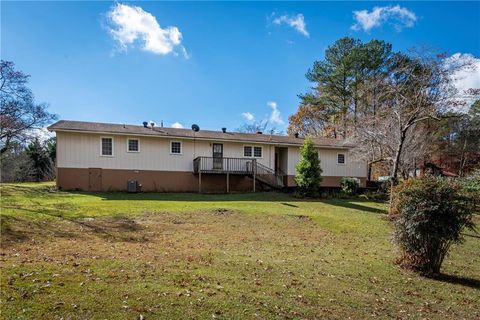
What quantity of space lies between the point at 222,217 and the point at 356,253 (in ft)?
17.7

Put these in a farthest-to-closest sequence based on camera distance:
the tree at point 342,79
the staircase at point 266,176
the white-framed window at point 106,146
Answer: the tree at point 342,79 → the staircase at point 266,176 → the white-framed window at point 106,146

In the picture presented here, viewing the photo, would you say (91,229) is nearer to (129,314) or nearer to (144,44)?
(129,314)

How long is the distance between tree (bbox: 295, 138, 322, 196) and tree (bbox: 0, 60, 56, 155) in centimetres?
1705

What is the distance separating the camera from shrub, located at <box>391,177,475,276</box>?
23.0ft

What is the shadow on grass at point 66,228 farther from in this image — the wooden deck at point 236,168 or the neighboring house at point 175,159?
the wooden deck at point 236,168

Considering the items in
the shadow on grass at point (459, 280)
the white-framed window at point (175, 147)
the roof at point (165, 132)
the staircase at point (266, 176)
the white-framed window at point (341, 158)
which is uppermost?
the roof at point (165, 132)

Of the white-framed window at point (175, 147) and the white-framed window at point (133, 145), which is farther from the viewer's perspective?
the white-framed window at point (175, 147)

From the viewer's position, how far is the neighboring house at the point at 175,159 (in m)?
20.0

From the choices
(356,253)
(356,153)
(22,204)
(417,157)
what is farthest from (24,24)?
(417,157)

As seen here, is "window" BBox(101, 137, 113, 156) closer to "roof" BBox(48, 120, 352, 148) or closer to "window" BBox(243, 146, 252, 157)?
"roof" BBox(48, 120, 352, 148)

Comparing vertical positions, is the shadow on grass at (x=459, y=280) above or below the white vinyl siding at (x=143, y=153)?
below

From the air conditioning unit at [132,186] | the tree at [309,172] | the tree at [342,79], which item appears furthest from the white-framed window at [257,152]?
the tree at [342,79]

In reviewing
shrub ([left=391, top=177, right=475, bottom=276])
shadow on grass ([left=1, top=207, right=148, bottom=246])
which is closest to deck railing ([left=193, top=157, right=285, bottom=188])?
shadow on grass ([left=1, top=207, right=148, bottom=246])

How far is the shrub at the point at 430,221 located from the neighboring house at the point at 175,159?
1534 cm
